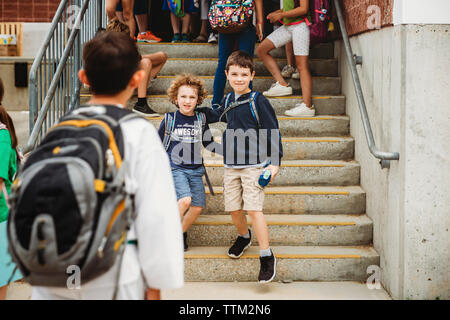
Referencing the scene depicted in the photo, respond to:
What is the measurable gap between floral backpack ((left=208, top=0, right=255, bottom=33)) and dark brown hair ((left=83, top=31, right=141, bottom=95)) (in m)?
3.42

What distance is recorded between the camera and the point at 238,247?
4.00 metres

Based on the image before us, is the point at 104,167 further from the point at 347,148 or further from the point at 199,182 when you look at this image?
the point at 347,148

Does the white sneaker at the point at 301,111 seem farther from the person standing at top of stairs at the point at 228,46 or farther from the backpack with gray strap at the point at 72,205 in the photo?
the backpack with gray strap at the point at 72,205

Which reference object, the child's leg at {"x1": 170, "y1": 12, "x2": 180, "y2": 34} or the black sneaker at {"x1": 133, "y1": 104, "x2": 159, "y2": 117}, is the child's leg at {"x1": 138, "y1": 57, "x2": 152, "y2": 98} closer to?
the black sneaker at {"x1": 133, "y1": 104, "x2": 159, "y2": 117}

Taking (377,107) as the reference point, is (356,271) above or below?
below

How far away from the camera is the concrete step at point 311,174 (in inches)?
186

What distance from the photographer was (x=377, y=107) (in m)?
4.16

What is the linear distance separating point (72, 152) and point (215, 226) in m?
2.85

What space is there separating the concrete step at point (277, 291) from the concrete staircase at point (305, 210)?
7cm

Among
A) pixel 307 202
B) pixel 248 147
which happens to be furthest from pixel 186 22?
pixel 248 147

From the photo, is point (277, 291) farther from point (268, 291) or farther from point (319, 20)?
point (319, 20)

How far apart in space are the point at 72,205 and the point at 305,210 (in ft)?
10.9

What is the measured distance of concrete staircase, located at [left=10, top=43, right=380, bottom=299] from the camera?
13.1 ft
